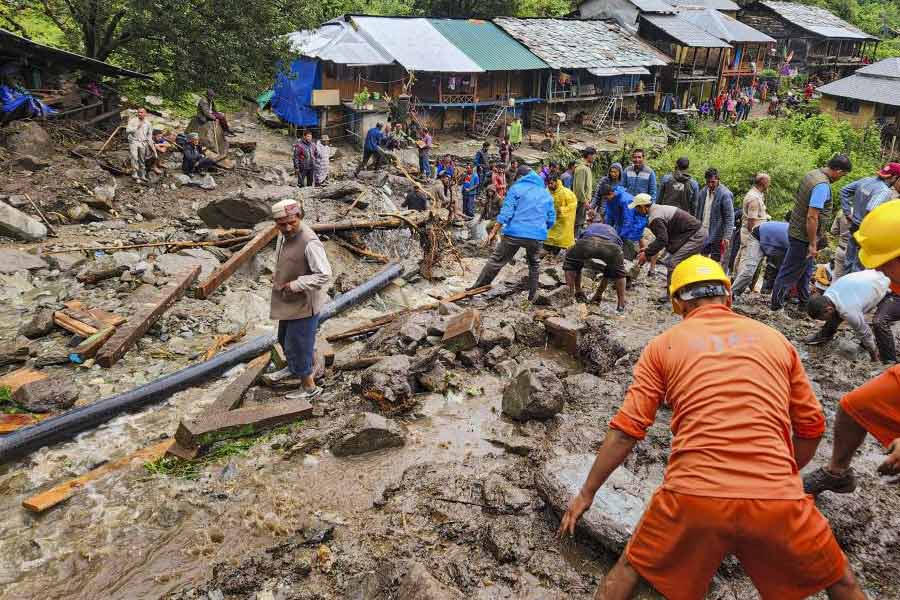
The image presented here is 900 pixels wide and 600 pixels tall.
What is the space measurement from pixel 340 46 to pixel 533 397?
69.3ft

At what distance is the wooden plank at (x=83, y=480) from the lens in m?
3.75

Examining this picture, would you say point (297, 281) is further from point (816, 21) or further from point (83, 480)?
point (816, 21)

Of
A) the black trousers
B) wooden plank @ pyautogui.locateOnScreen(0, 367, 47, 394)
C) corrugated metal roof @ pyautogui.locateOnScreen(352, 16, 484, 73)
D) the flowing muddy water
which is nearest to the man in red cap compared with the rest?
the black trousers

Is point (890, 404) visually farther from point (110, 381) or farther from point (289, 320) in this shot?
point (110, 381)

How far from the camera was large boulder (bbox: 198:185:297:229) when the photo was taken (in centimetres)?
935

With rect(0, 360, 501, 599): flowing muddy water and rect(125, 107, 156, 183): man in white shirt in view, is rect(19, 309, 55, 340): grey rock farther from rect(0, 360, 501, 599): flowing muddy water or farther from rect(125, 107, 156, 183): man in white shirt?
rect(125, 107, 156, 183): man in white shirt

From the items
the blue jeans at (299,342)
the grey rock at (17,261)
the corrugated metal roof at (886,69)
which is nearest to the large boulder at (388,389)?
the blue jeans at (299,342)

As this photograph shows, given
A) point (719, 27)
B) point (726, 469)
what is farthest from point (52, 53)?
point (719, 27)

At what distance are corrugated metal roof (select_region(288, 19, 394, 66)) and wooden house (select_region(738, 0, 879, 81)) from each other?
30.6 metres

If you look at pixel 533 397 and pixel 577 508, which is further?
pixel 533 397

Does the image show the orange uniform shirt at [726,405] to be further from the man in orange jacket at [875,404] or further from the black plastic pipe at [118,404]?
the black plastic pipe at [118,404]

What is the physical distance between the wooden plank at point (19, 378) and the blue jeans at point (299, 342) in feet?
7.24

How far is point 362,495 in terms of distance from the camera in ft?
12.4

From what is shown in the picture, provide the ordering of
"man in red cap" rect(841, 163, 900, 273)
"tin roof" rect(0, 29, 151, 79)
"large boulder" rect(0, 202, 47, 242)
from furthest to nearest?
"tin roof" rect(0, 29, 151, 79), "large boulder" rect(0, 202, 47, 242), "man in red cap" rect(841, 163, 900, 273)
